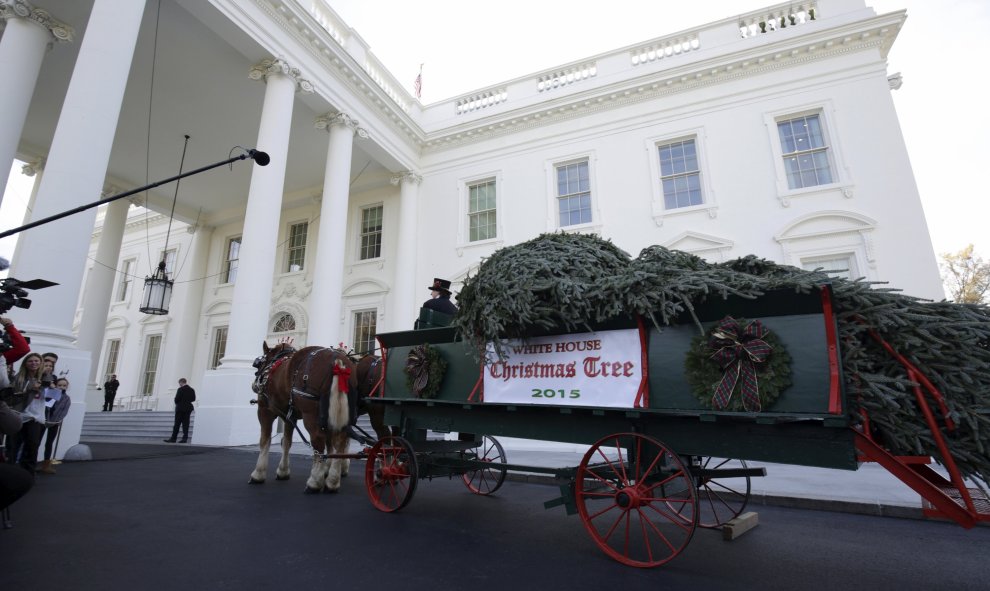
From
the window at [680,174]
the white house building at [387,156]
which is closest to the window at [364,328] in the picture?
the white house building at [387,156]

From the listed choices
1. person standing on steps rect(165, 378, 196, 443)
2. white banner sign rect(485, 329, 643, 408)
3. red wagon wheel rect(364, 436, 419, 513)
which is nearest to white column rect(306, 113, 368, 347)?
person standing on steps rect(165, 378, 196, 443)

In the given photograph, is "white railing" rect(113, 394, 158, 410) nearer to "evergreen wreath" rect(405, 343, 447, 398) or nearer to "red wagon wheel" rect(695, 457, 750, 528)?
"evergreen wreath" rect(405, 343, 447, 398)

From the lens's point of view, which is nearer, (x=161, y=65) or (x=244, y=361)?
(x=244, y=361)

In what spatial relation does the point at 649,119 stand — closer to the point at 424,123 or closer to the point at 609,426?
the point at 424,123

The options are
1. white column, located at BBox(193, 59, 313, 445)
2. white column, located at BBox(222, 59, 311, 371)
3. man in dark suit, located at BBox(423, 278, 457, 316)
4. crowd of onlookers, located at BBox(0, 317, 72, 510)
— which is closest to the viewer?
crowd of onlookers, located at BBox(0, 317, 72, 510)

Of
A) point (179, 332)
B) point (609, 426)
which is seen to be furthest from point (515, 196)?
point (179, 332)

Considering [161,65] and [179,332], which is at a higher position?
[161,65]

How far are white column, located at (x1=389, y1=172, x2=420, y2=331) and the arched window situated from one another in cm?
453

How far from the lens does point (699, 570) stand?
10.00 feet

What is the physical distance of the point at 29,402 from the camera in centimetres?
575

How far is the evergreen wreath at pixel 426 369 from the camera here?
428cm

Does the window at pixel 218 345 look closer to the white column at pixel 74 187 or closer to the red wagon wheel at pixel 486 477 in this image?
the white column at pixel 74 187

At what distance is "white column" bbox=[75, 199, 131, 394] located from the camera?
15.5 m

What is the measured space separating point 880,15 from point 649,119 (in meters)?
5.29
